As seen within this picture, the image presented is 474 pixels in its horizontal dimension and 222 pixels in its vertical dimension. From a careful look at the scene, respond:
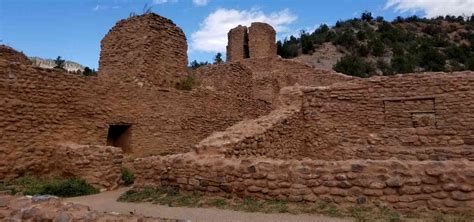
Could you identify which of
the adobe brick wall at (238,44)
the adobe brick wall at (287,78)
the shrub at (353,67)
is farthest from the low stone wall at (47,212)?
the shrub at (353,67)

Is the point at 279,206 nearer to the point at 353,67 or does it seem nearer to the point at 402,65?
the point at 353,67

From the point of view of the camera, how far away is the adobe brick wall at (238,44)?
26.0 meters

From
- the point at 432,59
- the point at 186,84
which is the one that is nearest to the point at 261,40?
the point at 186,84

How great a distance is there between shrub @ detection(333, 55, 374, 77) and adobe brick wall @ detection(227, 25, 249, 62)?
1220cm

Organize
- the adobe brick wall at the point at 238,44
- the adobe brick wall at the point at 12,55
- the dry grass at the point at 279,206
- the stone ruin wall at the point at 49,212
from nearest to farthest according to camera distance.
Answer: the stone ruin wall at the point at 49,212 < the dry grass at the point at 279,206 < the adobe brick wall at the point at 12,55 < the adobe brick wall at the point at 238,44

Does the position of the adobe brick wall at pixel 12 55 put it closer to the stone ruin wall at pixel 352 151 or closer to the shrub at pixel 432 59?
the stone ruin wall at pixel 352 151

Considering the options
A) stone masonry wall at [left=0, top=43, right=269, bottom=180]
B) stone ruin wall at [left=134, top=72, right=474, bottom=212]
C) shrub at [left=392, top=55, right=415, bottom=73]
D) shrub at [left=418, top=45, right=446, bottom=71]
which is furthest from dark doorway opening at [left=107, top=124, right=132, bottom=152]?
shrub at [left=418, top=45, right=446, bottom=71]

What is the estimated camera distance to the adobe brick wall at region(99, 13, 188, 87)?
12.7 m

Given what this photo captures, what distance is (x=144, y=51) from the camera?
12.7 meters

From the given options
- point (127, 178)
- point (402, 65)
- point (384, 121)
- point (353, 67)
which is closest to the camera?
point (127, 178)

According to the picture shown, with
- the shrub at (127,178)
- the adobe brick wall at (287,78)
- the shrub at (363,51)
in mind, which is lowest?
the shrub at (127,178)

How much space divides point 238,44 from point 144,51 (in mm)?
14069

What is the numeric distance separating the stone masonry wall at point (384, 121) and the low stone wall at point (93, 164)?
363 cm

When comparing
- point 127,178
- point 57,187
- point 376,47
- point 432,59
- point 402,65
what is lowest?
point 127,178
